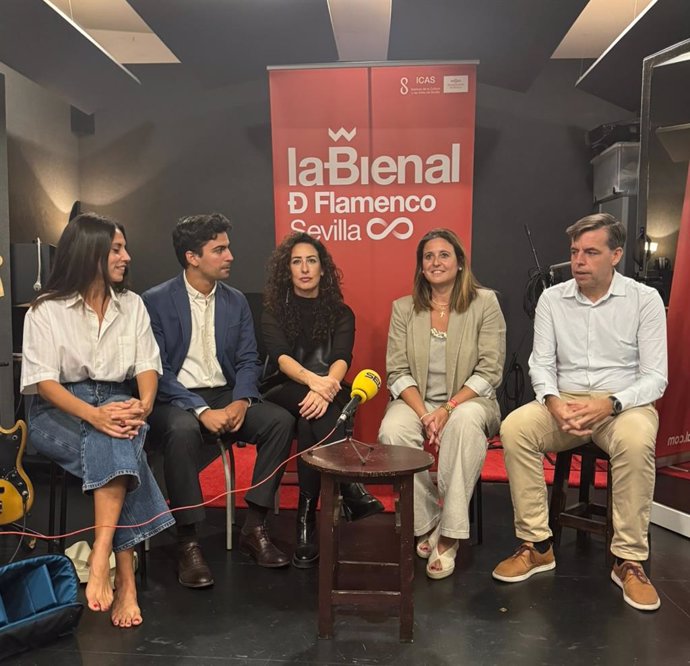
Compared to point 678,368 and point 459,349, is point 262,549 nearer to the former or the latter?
point 459,349

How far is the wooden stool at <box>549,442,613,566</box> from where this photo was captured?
2648mm

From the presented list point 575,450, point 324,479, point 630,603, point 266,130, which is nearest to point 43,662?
point 324,479

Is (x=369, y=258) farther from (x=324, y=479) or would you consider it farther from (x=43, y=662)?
(x=43, y=662)

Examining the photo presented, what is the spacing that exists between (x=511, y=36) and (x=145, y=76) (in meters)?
2.80

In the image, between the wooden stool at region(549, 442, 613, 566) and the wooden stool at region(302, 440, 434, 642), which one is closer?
the wooden stool at region(302, 440, 434, 642)

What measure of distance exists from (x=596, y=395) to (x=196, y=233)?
5.98 ft

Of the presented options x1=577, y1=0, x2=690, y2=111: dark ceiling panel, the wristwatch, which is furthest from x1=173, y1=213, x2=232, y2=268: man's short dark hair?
x1=577, y1=0, x2=690, y2=111: dark ceiling panel

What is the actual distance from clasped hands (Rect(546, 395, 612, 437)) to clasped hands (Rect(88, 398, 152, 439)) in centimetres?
158

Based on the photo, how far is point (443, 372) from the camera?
2.98 m

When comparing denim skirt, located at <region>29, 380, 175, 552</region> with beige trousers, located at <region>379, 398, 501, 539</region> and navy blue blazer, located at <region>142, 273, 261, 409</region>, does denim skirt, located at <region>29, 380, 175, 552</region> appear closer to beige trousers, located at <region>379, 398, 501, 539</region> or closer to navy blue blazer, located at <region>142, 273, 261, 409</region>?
navy blue blazer, located at <region>142, 273, 261, 409</region>

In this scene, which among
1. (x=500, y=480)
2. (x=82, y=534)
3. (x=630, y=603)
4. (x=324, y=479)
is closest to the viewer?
(x=324, y=479)

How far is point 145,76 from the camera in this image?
5242mm

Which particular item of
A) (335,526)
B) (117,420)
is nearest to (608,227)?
(335,526)

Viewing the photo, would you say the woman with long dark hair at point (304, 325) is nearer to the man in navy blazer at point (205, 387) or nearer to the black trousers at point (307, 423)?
the black trousers at point (307, 423)
